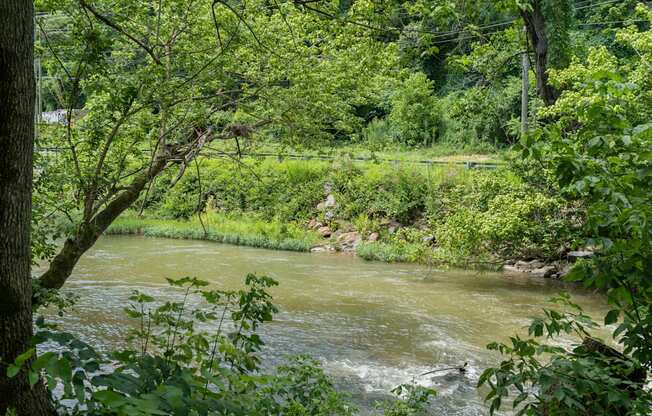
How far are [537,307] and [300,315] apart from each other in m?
5.35

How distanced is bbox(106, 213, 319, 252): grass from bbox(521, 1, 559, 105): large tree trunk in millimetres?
16641

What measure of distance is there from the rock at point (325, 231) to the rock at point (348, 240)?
23.3 inches

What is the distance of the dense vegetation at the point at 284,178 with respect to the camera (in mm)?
2768

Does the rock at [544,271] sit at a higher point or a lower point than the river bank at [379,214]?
lower

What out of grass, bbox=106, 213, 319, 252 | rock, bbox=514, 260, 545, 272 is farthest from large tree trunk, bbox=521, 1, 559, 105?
grass, bbox=106, 213, 319, 252

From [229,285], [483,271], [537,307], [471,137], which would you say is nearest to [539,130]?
[537,307]

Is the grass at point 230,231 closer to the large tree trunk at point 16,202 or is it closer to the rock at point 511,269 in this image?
the rock at point 511,269

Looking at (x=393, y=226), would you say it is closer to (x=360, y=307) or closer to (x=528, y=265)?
(x=528, y=265)

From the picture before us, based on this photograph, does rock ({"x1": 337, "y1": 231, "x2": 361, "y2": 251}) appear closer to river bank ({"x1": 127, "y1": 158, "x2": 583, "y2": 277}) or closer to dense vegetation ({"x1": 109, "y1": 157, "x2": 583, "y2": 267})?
river bank ({"x1": 127, "y1": 158, "x2": 583, "y2": 277})

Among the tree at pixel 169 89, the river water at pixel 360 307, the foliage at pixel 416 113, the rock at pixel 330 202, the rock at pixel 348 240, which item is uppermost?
the foliage at pixel 416 113

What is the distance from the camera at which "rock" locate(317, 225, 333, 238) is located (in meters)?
24.2

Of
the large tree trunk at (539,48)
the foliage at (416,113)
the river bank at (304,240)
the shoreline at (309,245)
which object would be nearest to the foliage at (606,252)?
the large tree trunk at (539,48)

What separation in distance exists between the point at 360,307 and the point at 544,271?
6848mm

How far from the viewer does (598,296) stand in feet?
51.3
